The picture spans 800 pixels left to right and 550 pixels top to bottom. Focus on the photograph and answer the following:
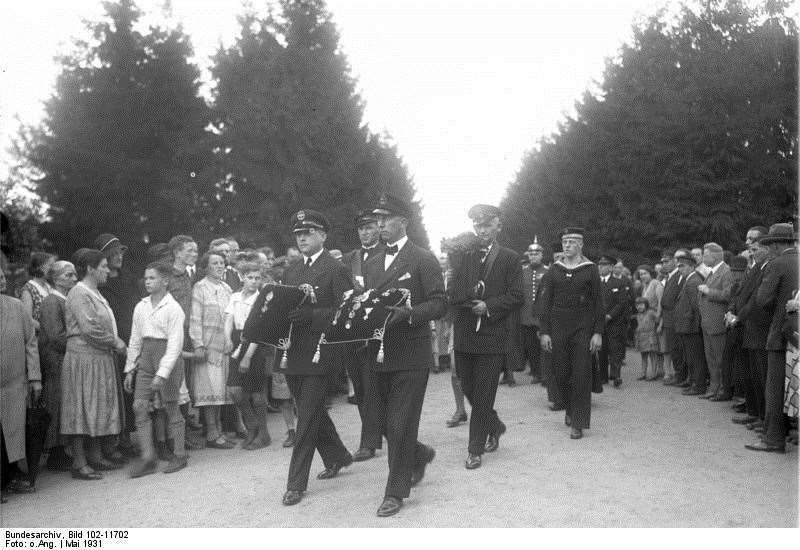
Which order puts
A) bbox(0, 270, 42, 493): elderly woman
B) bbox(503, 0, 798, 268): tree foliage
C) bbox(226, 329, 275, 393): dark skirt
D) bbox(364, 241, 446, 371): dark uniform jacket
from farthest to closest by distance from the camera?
bbox(503, 0, 798, 268): tree foliage, bbox(226, 329, 275, 393): dark skirt, bbox(0, 270, 42, 493): elderly woman, bbox(364, 241, 446, 371): dark uniform jacket

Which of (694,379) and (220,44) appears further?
(220,44)

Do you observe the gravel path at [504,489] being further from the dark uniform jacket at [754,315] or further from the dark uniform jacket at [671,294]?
the dark uniform jacket at [671,294]

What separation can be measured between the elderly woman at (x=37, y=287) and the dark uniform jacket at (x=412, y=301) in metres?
3.68

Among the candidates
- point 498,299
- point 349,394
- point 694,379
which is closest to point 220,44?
Answer: point 349,394

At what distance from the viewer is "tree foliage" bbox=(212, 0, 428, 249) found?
Answer: 2756 cm

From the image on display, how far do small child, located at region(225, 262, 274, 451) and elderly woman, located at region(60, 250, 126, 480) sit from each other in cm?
124

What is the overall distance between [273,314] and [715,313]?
7226 mm

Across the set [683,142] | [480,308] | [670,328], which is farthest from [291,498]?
[683,142]

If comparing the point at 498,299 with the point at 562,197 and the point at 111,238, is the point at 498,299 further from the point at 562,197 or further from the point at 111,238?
the point at 562,197

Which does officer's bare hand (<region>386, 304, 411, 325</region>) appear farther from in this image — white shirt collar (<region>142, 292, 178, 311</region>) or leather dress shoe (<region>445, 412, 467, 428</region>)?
leather dress shoe (<region>445, 412, 467, 428</region>)

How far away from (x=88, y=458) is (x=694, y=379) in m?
8.34

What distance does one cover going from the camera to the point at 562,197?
97.4ft

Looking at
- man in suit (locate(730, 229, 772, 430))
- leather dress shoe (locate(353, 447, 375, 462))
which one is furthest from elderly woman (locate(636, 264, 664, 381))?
leather dress shoe (locate(353, 447, 375, 462))

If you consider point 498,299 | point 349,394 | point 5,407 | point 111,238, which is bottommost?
point 349,394
